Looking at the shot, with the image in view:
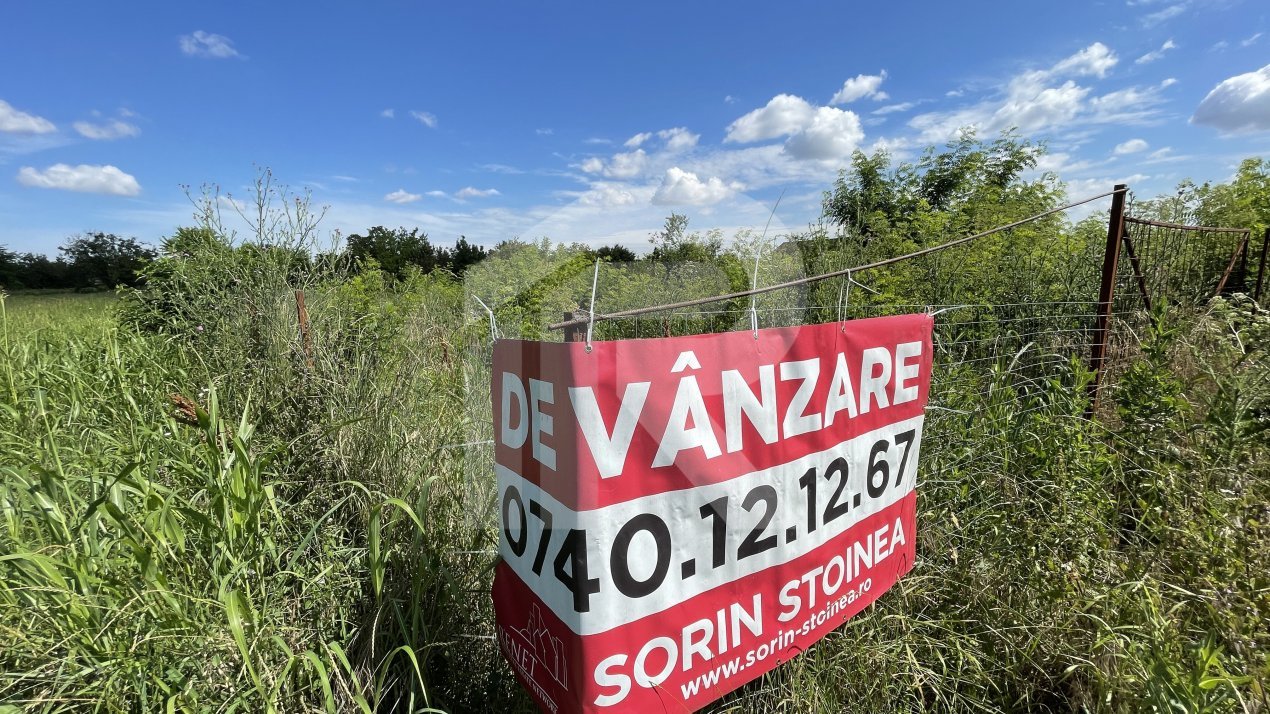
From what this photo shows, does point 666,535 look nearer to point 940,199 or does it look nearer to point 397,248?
point 940,199

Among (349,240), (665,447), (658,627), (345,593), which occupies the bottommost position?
(345,593)

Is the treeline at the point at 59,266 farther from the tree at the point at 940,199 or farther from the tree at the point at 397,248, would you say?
the tree at the point at 940,199

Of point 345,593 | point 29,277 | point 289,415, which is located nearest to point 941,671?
point 345,593

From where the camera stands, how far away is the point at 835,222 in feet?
20.7

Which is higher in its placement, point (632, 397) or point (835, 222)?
point (835, 222)

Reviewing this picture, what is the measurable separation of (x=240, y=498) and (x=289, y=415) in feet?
4.84

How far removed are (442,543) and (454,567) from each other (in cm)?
10

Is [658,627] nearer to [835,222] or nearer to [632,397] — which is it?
[632,397]

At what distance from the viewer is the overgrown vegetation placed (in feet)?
3.99

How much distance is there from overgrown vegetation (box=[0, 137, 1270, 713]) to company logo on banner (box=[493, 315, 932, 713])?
42 centimetres

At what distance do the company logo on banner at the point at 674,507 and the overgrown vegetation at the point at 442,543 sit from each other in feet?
1.37

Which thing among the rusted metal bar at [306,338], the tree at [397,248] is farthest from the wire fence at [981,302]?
the tree at [397,248]

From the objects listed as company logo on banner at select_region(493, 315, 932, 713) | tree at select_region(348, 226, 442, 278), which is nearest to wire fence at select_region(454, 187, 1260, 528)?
company logo on banner at select_region(493, 315, 932, 713)

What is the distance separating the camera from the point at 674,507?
3.52 feet
